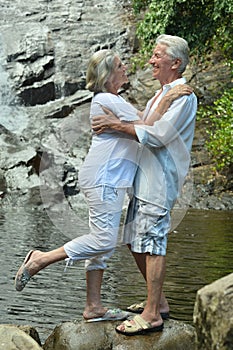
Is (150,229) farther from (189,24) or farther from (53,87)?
(53,87)

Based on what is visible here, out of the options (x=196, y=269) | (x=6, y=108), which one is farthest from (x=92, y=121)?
(x=6, y=108)

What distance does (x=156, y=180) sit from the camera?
19.0 feet

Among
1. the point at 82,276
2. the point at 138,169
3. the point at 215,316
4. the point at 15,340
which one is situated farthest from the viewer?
the point at 82,276

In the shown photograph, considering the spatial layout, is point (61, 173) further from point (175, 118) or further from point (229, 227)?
point (175, 118)

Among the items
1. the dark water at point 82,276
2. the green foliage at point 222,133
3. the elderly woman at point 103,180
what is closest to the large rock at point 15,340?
the elderly woman at point 103,180

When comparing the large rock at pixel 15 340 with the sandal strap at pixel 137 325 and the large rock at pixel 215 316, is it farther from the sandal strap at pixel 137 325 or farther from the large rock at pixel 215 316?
the large rock at pixel 215 316

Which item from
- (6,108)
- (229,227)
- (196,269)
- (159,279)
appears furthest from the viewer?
(6,108)

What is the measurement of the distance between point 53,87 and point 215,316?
21875 millimetres

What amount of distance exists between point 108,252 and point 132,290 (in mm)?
2822

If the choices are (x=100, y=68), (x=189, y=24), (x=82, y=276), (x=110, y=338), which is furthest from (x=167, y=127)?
(x=189, y=24)

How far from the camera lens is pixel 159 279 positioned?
5719 millimetres

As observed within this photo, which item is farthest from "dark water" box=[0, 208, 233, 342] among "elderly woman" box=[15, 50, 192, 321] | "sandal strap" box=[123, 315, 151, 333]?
"sandal strap" box=[123, 315, 151, 333]

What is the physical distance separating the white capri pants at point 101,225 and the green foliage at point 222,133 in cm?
1376

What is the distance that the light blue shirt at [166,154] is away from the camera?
570 cm
